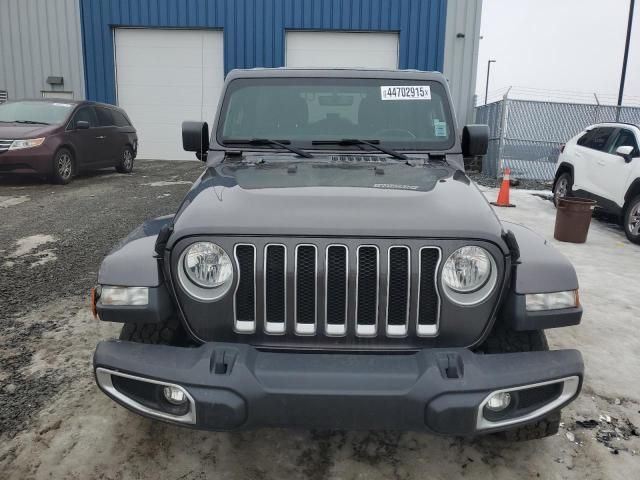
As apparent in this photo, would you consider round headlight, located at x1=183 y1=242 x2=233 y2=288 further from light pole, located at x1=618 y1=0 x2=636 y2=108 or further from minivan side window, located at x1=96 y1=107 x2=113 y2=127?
light pole, located at x1=618 y1=0 x2=636 y2=108

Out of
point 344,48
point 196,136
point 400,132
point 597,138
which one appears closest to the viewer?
point 400,132

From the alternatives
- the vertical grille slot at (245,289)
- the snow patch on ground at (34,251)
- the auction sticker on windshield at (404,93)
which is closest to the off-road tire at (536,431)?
the vertical grille slot at (245,289)

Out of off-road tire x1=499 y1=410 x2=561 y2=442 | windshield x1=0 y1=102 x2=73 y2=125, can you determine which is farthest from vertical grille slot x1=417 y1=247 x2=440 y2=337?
windshield x1=0 y1=102 x2=73 y2=125

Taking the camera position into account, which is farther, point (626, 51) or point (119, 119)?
point (626, 51)

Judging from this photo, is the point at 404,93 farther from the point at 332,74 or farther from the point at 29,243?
the point at 29,243

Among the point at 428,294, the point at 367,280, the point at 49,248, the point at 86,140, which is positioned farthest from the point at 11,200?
the point at 428,294

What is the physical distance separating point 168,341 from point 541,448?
1752mm

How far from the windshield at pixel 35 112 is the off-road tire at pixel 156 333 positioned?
30.6ft

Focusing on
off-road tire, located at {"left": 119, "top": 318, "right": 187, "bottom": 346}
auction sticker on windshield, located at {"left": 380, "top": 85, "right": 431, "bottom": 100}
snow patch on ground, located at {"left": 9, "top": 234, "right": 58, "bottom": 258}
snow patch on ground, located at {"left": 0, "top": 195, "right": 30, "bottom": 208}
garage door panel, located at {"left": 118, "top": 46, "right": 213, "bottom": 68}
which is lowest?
snow patch on ground, located at {"left": 0, "top": 195, "right": 30, "bottom": 208}

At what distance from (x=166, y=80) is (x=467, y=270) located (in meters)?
16.5

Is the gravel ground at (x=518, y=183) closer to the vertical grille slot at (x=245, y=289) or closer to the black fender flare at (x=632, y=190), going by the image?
the black fender flare at (x=632, y=190)

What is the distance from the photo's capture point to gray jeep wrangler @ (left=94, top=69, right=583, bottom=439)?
73.5 inches

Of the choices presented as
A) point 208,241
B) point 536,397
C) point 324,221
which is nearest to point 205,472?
point 208,241

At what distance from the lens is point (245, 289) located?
2.01m
